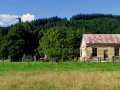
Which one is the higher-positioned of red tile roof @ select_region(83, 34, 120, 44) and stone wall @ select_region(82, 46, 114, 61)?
red tile roof @ select_region(83, 34, 120, 44)

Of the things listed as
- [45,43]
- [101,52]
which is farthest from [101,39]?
[45,43]

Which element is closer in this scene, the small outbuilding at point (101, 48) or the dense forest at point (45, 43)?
the small outbuilding at point (101, 48)

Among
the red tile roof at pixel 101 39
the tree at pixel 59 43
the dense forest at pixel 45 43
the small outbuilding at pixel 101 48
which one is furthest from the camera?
the dense forest at pixel 45 43

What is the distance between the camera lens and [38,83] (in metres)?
20.4

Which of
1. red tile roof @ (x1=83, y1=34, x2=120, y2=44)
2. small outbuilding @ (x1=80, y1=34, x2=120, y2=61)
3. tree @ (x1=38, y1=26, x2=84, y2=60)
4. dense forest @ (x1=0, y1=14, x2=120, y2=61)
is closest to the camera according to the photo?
small outbuilding @ (x1=80, y1=34, x2=120, y2=61)

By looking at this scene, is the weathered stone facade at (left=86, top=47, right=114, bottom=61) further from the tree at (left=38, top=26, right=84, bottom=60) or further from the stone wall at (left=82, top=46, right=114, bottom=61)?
the tree at (left=38, top=26, right=84, bottom=60)

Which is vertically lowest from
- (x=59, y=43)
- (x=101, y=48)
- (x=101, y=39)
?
(x=101, y=48)

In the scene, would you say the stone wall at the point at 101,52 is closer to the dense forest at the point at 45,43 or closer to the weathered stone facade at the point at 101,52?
the weathered stone facade at the point at 101,52

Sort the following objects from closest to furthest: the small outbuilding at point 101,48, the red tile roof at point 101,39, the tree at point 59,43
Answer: the small outbuilding at point 101,48 → the red tile roof at point 101,39 → the tree at point 59,43

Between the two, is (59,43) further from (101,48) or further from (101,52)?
(101,48)

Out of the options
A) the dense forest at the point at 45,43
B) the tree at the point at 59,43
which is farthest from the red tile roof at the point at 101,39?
the tree at the point at 59,43

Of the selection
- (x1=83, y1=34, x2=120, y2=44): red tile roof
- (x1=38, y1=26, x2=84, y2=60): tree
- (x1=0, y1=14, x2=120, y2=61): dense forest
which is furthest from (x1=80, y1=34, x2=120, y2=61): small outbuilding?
(x1=38, y1=26, x2=84, y2=60): tree

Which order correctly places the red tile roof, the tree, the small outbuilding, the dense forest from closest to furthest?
the small outbuilding
the red tile roof
the tree
the dense forest

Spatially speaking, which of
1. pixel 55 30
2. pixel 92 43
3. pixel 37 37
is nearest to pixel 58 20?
pixel 37 37
